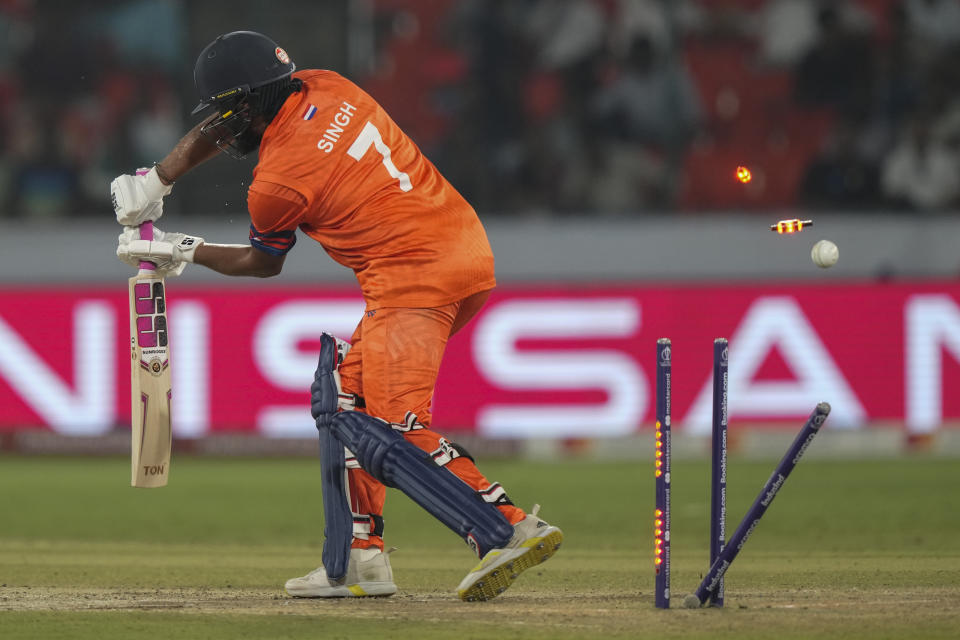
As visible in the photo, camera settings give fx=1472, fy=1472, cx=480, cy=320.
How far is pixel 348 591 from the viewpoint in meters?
5.11

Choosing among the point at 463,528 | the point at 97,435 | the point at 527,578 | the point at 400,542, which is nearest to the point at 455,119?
the point at 97,435

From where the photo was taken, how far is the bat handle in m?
5.28

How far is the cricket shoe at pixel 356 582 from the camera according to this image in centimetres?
511

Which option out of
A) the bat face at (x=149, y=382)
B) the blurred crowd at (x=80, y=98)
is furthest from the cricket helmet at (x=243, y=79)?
the blurred crowd at (x=80, y=98)

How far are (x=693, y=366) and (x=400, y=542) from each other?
3.84 m

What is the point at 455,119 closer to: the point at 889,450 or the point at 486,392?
the point at 486,392

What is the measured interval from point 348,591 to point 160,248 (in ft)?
4.49

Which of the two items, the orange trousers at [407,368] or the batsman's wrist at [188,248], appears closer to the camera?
the orange trousers at [407,368]

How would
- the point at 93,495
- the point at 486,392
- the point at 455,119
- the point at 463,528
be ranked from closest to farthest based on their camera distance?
1. the point at 463,528
2. the point at 93,495
3. the point at 486,392
4. the point at 455,119

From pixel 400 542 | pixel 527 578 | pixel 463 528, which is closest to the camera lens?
pixel 463 528

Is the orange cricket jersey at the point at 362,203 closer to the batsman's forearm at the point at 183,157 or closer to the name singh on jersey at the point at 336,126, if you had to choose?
the name singh on jersey at the point at 336,126

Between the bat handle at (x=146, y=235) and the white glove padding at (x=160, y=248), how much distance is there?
18 mm

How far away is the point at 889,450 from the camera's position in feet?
36.0

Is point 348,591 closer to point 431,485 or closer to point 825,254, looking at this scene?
point 431,485
